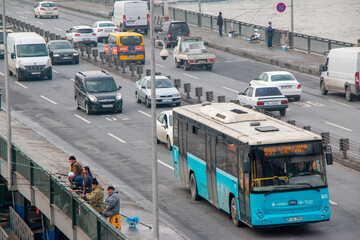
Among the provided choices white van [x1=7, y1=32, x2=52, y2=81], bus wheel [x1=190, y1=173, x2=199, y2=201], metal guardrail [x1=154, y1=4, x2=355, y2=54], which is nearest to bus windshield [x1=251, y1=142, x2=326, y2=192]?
bus wheel [x1=190, y1=173, x2=199, y2=201]

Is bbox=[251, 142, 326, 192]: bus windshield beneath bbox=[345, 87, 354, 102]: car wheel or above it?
above

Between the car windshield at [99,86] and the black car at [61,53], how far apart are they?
15228mm

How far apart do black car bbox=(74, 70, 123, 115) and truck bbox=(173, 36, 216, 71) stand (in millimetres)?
11906

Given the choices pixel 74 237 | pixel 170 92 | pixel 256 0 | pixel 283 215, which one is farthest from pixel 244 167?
pixel 256 0

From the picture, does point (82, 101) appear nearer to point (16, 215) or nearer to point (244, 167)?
point (16, 215)

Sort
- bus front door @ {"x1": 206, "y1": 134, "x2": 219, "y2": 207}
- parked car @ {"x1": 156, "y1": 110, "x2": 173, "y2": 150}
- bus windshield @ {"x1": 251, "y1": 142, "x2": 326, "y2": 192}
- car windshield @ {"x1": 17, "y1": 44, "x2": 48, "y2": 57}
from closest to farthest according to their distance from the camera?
bus windshield @ {"x1": 251, "y1": 142, "x2": 326, "y2": 192} → bus front door @ {"x1": 206, "y1": 134, "x2": 219, "y2": 207} → parked car @ {"x1": 156, "y1": 110, "x2": 173, "y2": 150} → car windshield @ {"x1": 17, "y1": 44, "x2": 48, "y2": 57}

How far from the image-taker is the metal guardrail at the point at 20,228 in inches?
1168

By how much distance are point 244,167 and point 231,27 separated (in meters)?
47.9

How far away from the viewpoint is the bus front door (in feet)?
73.7

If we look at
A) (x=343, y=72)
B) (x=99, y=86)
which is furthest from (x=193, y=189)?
(x=343, y=72)

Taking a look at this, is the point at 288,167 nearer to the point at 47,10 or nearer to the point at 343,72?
the point at 343,72

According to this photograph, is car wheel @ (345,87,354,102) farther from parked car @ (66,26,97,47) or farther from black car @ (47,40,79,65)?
parked car @ (66,26,97,47)

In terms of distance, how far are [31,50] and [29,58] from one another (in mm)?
579

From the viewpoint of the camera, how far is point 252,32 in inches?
2495
